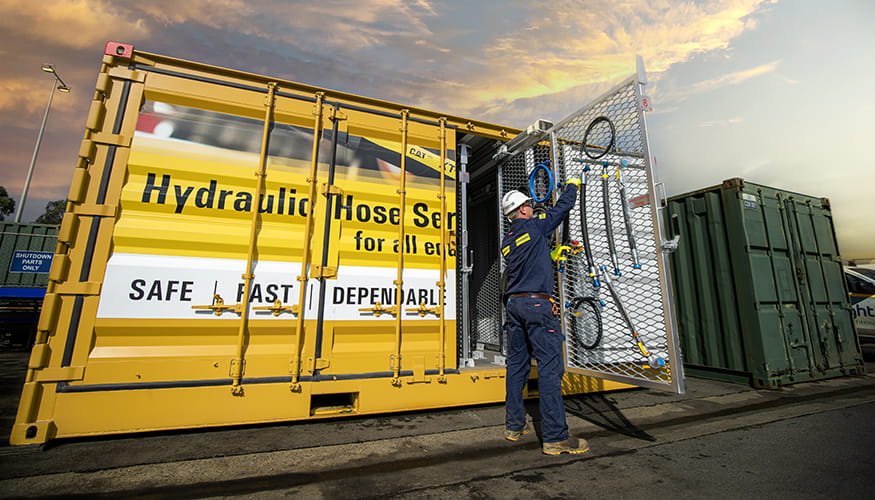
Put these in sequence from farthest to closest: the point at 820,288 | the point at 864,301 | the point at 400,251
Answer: the point at 864,301 < the point at 820,288 < the point at 400,251

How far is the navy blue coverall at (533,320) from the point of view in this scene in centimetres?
286

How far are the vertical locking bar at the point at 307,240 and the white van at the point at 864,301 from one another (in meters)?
13.2

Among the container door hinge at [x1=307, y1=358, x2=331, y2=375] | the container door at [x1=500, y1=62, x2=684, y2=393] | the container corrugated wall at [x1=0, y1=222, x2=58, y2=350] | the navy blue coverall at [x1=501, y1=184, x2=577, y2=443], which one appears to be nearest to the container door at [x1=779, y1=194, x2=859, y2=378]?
the container door at [x1=500, y1=62, x2=684, y2=393]

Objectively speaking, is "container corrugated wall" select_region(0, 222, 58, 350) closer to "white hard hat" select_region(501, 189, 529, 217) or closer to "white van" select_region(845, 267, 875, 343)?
"white hard hat" select_region(501, 189, 529, 217)

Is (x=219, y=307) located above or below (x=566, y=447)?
above

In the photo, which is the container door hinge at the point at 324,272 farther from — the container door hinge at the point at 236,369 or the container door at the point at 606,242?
the container door at the point at 606,242

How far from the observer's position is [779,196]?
19.5 feet

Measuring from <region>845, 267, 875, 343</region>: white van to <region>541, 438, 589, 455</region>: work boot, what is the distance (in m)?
11.4

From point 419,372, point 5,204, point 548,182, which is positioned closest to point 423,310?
point 419,372

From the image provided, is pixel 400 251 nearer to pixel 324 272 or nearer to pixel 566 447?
pixel 324 272

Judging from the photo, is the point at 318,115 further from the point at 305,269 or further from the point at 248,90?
the point at 305,269

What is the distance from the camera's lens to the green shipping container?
527 centimetres

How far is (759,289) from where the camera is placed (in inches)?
208

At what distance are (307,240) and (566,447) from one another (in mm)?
2685
